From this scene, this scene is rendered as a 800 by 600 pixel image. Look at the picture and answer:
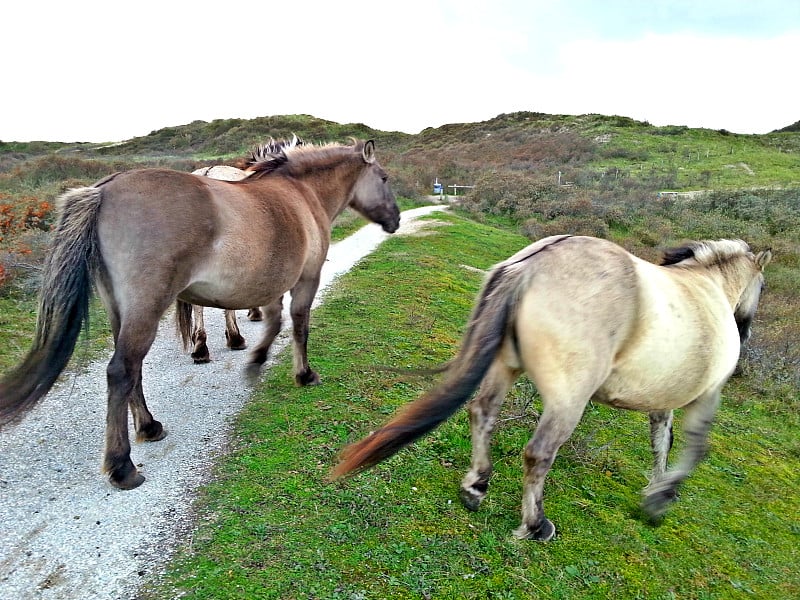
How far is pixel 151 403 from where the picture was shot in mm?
5004

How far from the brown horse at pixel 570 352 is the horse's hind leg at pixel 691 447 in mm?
11

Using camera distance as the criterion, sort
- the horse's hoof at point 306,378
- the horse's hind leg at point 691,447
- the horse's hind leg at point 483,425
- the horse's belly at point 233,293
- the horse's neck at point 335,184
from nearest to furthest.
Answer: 1. the horse's hind leg at point 483,425
2. the horse's hind leg at point 691,447
3. the horse's belly at point 233,293
4. the horse's hoof at point 306,378
5. the horse's neck at point 335,184

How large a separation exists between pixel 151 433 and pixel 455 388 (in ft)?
9.19

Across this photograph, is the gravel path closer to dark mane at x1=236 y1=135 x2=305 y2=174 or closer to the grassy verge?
the grassy verge

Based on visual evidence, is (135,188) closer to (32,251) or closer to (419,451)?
(419,451)

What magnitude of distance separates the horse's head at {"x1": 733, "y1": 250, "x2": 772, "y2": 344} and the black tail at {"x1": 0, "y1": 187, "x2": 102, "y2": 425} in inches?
201

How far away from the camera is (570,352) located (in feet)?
9.70

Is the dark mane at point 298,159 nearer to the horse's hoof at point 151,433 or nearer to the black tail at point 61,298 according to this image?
the black tail at point 61,298

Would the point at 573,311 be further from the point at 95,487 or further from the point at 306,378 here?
the point at 95,487

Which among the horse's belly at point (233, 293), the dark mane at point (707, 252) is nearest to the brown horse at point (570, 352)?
the dark mane at point (707, 252)

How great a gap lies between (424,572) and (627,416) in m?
4.25

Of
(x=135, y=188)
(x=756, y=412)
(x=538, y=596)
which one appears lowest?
(x=756, y=412)

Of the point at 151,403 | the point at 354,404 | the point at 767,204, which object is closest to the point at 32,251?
the point at 151,403

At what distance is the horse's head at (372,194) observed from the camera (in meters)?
6.12
